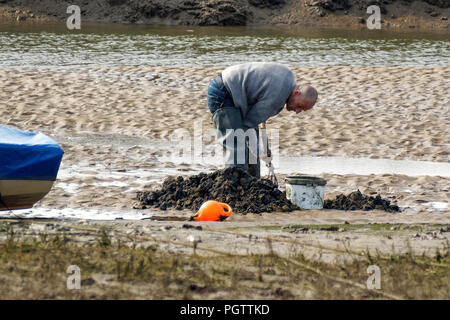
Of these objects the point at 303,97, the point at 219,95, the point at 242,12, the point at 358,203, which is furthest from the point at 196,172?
the point at 242,12

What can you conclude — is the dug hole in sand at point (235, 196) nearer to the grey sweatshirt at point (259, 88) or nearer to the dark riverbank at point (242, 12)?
the grey sweatshirt at point (259, 88)

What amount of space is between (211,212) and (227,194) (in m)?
0.59

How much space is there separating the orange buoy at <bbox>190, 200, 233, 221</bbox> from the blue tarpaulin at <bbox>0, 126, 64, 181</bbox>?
149 centimetres

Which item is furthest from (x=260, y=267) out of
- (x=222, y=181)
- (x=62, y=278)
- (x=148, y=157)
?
(x=148, y=157)

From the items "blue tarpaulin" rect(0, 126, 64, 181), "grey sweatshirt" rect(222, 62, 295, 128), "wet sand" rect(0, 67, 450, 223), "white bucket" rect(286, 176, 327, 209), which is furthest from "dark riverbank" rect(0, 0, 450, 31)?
"blue tarpaulin" rect(0, 126, 64, 181)

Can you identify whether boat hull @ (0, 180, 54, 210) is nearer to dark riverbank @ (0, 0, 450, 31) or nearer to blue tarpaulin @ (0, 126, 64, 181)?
blue tarpaulin @ (0, 126, 64, 181)

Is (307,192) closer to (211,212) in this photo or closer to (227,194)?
(227,194)

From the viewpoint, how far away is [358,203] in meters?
8.16

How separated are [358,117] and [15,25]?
2082cm

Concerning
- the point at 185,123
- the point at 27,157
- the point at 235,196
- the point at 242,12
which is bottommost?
the point at 185,123

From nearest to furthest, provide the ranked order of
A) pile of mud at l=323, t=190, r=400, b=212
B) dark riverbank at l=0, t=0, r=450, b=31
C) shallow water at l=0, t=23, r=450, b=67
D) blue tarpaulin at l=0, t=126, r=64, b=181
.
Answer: blue tarpaulin at l=0, t=126, r=64, b=181 → pile of mud at l=323, t=190, r=400, b=212 → shallow water at l=0, t=23, r=450, b=67 → dark riverbank at l=0, t=0, r=450, b=31

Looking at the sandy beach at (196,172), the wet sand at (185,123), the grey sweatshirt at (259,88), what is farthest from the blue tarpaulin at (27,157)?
the grey sweatshirt at (259,88)

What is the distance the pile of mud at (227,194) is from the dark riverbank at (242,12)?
2555cm

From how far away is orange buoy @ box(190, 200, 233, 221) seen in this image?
7.28m
